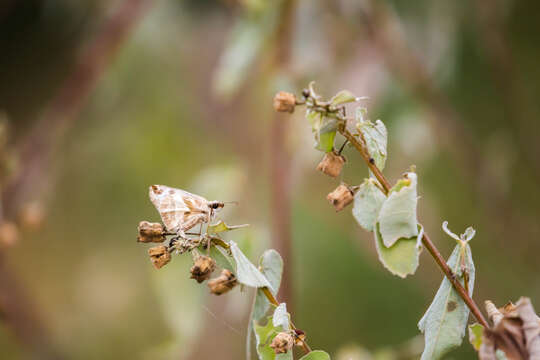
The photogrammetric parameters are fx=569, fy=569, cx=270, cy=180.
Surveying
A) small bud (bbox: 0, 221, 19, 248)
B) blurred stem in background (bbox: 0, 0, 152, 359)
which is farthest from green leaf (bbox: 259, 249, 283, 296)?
blurred stem in background (bbox: 0, 0, 152, 359)

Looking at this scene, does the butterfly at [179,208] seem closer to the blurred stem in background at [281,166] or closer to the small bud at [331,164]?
the small bud at [331,164]

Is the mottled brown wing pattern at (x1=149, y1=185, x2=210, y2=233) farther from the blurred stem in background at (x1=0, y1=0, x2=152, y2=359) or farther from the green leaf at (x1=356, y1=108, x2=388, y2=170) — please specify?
the blurred stem in background at (x1=0, y1=0, x2=152, y2=359)

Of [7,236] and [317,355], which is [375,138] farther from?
[7,236]

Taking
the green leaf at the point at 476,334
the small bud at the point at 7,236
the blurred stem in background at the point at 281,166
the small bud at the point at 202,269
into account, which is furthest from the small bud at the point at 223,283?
the blurred stem in background at the point at 281,166

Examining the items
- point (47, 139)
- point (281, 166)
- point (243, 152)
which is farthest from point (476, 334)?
point (243, 152)

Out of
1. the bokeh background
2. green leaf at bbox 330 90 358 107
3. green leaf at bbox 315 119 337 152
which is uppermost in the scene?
green leaf at bbox 330 90 358 107
